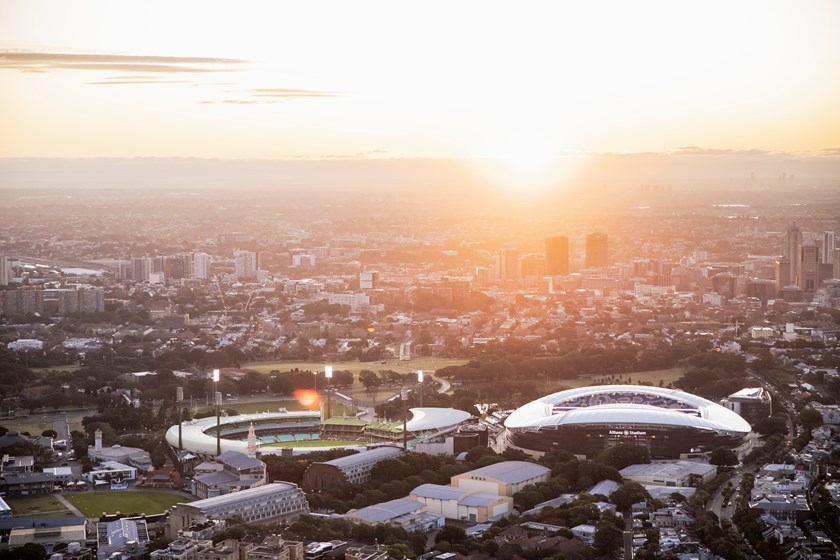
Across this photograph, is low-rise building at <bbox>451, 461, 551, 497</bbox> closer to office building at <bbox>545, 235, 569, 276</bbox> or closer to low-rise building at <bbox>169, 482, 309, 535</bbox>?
low-rise building at <bbox>169, 482, 309, 535</bbox>

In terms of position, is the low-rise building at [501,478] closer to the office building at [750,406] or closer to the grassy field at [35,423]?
the office building at [750,406]

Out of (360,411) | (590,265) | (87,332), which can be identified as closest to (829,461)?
(360,411)

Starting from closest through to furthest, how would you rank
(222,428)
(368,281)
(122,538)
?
1. (122,538)
2. (222,428)
3. (368,281)

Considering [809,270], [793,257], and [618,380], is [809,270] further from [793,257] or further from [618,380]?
[618,380]

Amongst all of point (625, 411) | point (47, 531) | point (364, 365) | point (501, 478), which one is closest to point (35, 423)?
point (47, 531)

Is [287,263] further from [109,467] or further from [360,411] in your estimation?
[109,467]
